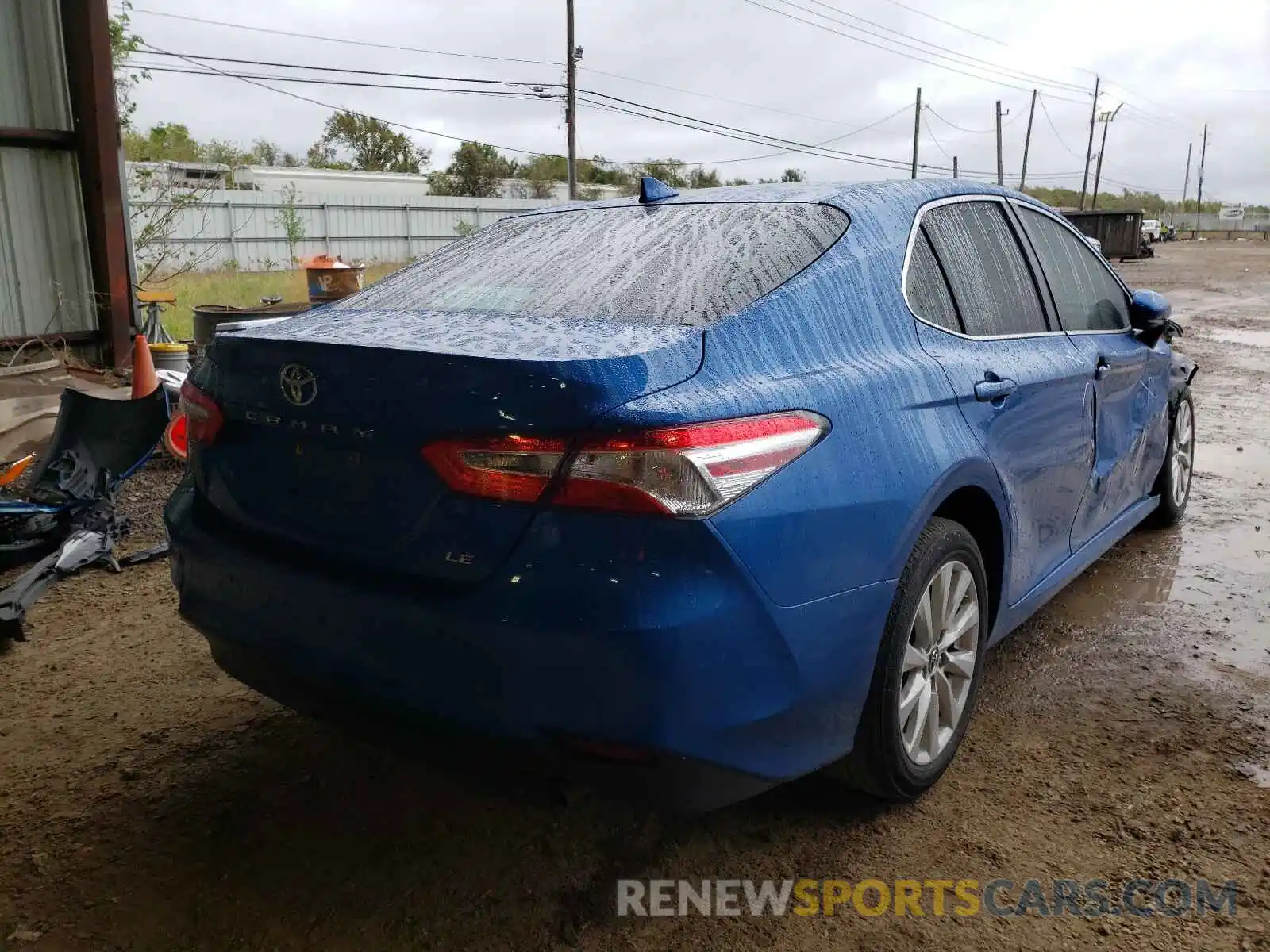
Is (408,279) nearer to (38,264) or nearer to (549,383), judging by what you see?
(549,383)

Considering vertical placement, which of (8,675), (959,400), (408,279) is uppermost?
(408,279)

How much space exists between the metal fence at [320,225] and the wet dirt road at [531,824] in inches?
989

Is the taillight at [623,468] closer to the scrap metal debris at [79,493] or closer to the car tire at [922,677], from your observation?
the car tire at [922,677]

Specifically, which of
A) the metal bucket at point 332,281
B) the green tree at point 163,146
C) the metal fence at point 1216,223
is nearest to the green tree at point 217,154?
the green tree at point 163,146

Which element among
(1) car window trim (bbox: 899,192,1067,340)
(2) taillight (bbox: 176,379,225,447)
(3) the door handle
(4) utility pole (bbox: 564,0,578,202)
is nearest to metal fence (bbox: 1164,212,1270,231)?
(4) utility pole (bbox: 564,0,578,202)

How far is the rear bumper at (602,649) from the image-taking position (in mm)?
1802

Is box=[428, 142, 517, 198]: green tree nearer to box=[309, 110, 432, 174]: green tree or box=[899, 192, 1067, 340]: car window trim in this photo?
box=[309, 110, 432, 174]: green tree

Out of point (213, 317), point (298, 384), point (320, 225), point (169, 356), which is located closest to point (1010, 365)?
point (298, 384)

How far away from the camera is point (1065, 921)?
217cm

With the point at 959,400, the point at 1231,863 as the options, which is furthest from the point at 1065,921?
the point at 959,400

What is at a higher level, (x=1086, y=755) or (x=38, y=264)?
(x=38, y=264)

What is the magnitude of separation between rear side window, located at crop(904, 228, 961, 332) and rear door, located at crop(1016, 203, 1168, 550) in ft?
3.03

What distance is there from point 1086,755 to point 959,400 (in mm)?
1150

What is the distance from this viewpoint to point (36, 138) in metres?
7.22
